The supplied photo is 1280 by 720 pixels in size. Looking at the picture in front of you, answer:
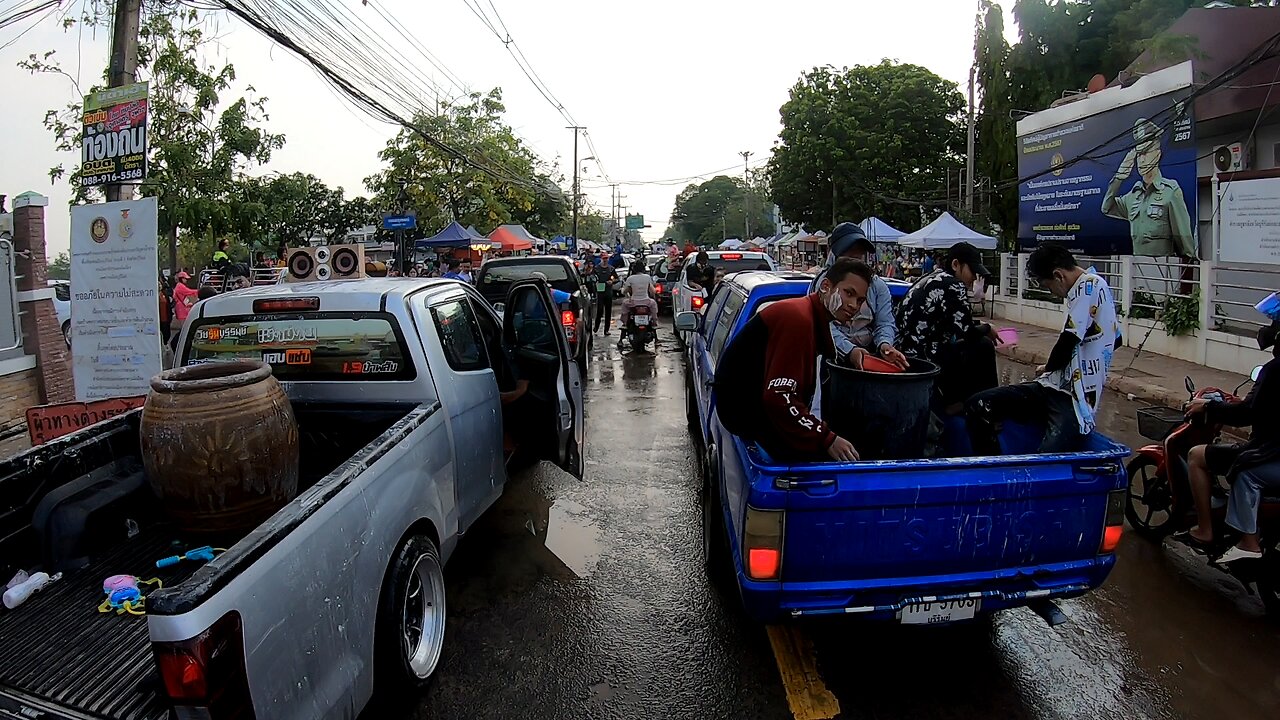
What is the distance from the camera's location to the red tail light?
199cm

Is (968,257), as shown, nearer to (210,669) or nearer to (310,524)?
(310,524)

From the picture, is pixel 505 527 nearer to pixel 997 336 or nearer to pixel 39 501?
pixel 39 501

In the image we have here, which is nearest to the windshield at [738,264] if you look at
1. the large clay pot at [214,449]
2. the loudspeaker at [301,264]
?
the loudspeaker at [301,264]

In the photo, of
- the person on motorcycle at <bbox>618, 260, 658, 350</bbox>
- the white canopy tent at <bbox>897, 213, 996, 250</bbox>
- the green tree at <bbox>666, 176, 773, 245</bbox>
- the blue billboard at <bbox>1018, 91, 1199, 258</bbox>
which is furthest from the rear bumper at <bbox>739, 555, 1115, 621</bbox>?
the green tree at <bbox>666, 176, 773, 245</bbox>

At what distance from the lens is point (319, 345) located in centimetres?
419

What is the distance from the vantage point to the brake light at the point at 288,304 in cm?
418

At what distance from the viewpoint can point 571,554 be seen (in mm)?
4977

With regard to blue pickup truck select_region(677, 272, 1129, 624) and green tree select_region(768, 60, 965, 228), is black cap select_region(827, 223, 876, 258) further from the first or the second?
green tree select_region(768, 60, 965, 228)

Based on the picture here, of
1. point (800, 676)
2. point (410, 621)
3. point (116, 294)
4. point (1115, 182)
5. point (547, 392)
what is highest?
point (1115, 182)

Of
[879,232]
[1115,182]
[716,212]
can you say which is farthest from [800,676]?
[716,212]

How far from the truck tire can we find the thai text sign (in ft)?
17.6

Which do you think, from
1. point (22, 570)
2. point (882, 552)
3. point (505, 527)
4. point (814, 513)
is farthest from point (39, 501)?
point (882, 552)

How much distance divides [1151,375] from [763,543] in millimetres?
9808

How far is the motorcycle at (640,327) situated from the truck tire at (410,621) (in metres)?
9.98
